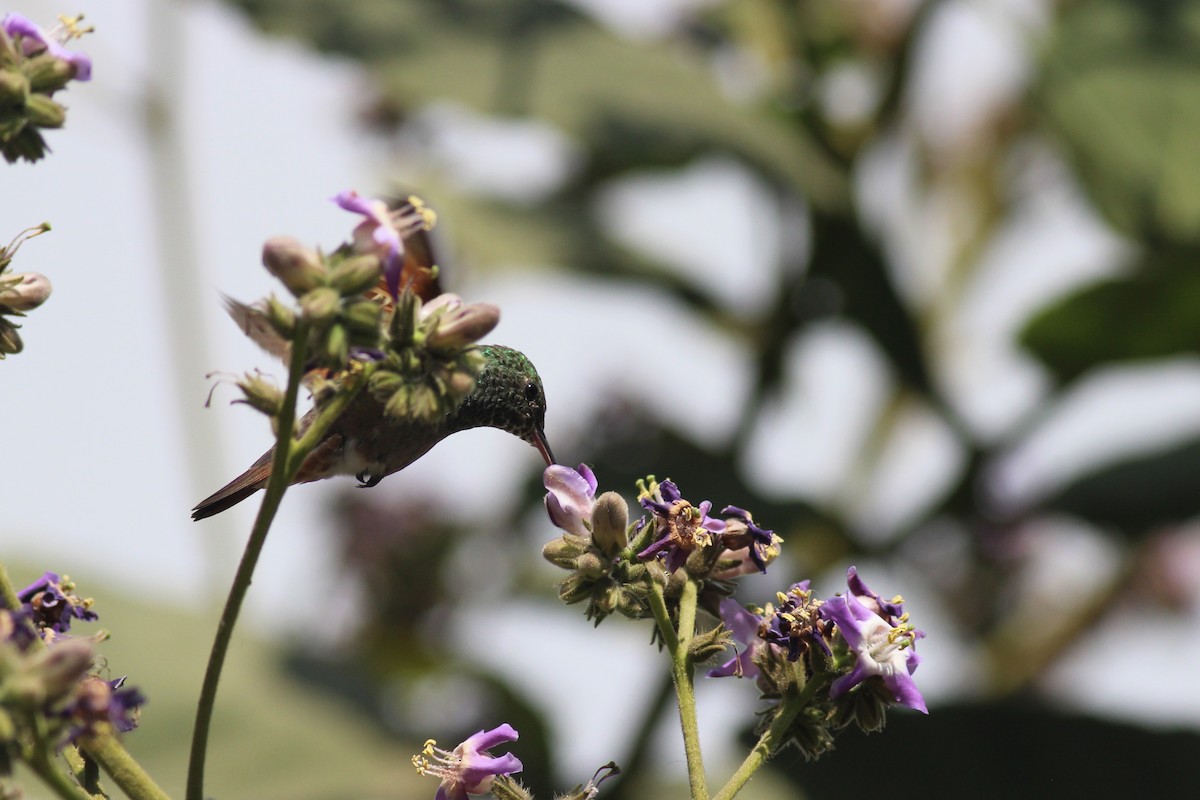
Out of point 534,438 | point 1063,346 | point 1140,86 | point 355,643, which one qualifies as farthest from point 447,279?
point 355,643

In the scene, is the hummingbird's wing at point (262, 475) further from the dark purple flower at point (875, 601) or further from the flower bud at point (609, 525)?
the dark purple flower at point (875, 601)

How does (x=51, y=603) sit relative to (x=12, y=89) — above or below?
below

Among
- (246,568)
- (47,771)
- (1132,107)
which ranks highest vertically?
(1132,107)

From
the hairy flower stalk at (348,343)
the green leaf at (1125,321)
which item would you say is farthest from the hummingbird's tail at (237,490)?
the green leaf at (1125,321)

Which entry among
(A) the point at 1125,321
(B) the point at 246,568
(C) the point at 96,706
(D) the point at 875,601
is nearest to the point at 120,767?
(C) the point at 96,706

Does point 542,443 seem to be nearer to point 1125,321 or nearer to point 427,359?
point 427,359

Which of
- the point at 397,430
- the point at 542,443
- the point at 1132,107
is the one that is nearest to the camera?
the point at 397,430
